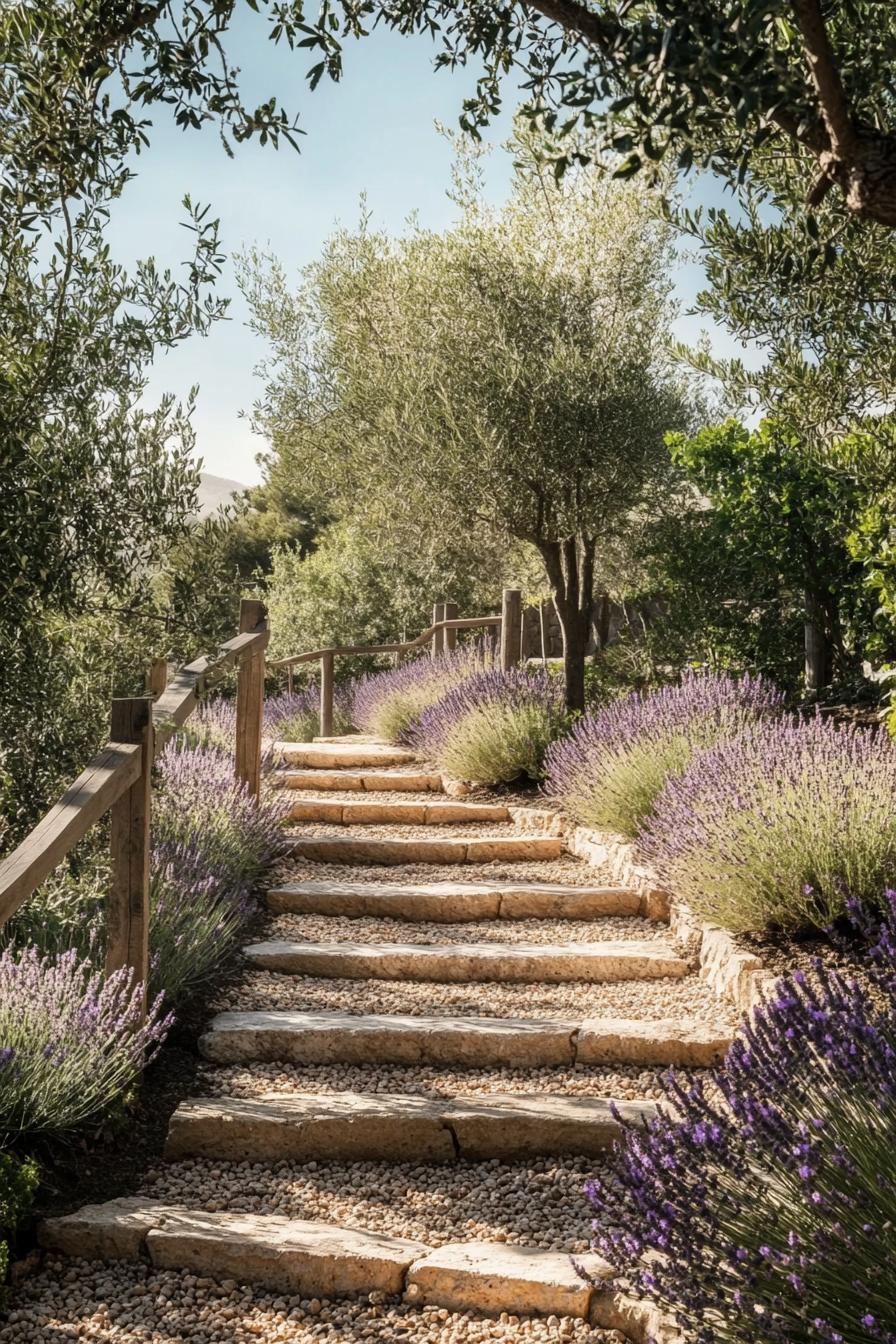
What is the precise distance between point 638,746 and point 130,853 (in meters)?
3.81

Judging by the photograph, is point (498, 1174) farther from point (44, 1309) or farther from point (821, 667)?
point (821, 667)

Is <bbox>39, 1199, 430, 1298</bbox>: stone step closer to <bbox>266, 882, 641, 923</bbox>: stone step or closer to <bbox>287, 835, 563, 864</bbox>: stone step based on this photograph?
<bbox>266, 882, 641, 923</bbox>: stone step

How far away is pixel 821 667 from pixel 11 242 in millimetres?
7733

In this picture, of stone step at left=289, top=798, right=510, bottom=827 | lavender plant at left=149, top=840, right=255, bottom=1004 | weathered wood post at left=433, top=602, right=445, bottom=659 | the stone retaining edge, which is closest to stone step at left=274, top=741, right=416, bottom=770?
stone step at left=289, top=798, right=510, bottom=827

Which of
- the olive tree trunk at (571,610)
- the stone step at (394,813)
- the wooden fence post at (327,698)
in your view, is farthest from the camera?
the wooden fence post at (327,698)

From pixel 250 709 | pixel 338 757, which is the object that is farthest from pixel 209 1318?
pixel 338 757

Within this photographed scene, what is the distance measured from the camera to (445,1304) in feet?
10.9

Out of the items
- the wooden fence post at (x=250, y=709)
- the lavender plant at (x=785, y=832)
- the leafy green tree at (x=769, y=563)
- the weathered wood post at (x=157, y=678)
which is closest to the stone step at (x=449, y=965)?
the lavender plant at (x=785, y=832)

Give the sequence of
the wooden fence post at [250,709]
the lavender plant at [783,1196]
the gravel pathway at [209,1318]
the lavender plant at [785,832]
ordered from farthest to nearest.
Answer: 1. the wooden fence post at [250,709]
2. the lavender plant at [785,832]
3. the gravel pathway at [209,1318]
4. the lavender plant at [783,1196]

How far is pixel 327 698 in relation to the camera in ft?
45.6

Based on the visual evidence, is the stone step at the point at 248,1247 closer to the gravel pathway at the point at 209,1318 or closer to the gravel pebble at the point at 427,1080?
the gravel pathway at the point at 209,1318

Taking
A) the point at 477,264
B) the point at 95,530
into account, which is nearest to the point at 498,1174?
the point at 95,530

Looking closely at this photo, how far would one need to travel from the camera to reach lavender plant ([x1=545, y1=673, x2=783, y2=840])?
6996 mm

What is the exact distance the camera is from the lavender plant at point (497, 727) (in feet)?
29.3
